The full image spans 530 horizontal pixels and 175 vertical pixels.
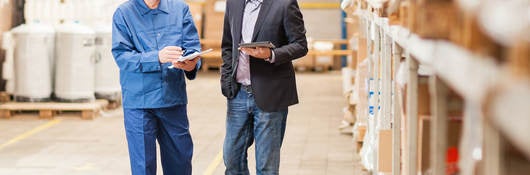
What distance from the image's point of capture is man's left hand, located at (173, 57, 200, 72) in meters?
5.49

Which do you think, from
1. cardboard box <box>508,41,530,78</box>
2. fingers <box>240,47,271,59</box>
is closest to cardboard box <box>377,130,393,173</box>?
fingers <box>240,47,271,59</box>

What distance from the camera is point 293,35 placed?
5.43 meters

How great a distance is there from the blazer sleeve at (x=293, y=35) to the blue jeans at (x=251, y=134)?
0.33 meters

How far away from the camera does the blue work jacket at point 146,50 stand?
5566mm

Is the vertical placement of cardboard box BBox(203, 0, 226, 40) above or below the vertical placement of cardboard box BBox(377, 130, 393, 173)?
above

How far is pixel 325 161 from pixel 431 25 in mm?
6505

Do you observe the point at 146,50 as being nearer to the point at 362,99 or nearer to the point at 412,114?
the point at 412,114

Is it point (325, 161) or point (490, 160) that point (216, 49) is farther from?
point (490, 160)

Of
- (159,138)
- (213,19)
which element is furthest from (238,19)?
(213,19)

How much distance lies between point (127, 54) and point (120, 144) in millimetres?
4263

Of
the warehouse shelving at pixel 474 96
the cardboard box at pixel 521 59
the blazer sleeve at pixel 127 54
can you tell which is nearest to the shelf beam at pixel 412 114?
the warehouse shelving at pixel 474 96

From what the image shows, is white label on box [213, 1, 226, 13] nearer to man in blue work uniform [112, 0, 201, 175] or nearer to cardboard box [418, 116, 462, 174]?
man in blue work uniform [112, 0, 201, 175]

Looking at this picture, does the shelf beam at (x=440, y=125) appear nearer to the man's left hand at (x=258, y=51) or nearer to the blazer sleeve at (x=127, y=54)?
the man's left hand at (x=258, y=51)

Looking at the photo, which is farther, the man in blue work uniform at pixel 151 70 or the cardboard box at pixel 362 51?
the cardboard box at pixel 362 51
